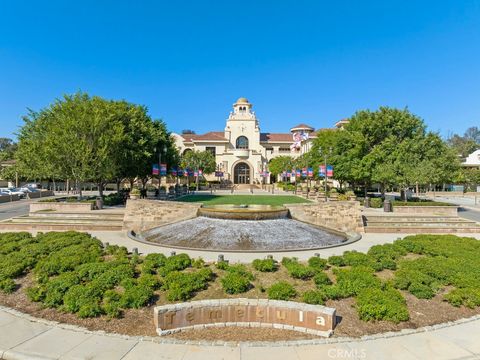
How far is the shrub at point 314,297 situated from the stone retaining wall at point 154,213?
1249 cm

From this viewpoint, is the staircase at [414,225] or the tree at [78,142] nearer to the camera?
the staircase at [414,225]

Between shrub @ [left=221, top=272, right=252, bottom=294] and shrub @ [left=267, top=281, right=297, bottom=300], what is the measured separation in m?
0.70

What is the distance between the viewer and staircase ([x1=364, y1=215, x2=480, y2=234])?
18797 millimetres

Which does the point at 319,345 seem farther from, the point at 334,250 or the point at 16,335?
the point at 334,250

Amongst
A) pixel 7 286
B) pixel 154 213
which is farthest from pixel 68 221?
pixel 7 286

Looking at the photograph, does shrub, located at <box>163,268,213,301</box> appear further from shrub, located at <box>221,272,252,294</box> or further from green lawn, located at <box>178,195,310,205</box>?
green lawn, located at <box>178,195,310,205</box>

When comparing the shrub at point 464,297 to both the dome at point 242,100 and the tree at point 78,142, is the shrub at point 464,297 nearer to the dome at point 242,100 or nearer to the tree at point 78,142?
the tree at point 78,142

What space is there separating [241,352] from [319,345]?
1618mm

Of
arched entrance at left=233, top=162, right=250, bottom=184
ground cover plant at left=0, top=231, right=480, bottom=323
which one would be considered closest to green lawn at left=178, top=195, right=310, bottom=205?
ground cover plant at left=0, top=231, right=480, bottom=323

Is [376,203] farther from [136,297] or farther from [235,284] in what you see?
[136,297]

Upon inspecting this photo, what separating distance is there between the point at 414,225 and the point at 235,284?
16313mm

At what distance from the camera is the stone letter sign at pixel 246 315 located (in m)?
6.64

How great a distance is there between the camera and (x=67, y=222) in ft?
63.6

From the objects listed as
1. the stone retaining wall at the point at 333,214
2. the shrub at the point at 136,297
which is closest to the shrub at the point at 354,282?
the shrub at the point at 136,297
